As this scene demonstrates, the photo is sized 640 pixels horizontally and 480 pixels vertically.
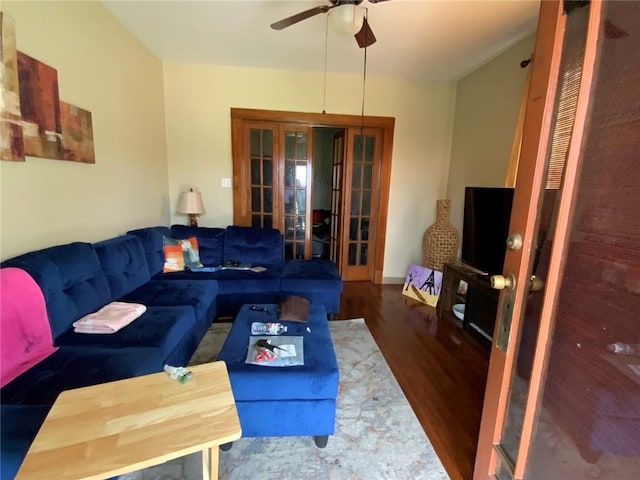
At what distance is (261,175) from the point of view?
3.94 metres

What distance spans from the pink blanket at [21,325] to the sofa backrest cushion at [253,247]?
1795 mm

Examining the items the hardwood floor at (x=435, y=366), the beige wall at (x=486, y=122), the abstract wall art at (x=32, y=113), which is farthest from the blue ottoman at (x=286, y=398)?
the beige wall at (x=486, y=122)

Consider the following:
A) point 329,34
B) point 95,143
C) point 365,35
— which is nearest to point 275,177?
point 329,34

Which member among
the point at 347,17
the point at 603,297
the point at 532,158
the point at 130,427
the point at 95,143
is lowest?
the point at 130,427

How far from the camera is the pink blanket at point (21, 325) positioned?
1335 millimetres

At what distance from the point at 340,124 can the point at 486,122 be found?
1.64m

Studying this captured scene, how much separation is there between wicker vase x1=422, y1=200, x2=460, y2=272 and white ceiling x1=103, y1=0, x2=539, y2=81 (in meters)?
1.55

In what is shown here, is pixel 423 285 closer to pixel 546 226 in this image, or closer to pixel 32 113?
pixel 546 226

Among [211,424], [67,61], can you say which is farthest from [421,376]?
[67,61]

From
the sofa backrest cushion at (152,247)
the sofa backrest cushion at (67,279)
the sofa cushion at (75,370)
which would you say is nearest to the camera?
the sofa cushion at (75,370)

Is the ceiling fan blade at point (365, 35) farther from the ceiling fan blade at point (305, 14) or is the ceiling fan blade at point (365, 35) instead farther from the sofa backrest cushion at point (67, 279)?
the sofa backrest cushion at point (67, 279)

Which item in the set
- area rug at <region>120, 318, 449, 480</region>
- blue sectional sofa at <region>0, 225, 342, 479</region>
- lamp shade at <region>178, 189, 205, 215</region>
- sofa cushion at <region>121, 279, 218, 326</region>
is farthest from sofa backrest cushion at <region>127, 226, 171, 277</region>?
area rug at <region>120, 318, 449, 480</region>

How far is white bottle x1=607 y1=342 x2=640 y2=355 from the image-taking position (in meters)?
0.84

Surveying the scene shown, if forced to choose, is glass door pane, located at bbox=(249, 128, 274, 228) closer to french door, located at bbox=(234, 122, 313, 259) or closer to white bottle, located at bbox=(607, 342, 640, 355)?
french door, located at bbox=(234, 122, 313, 259)
